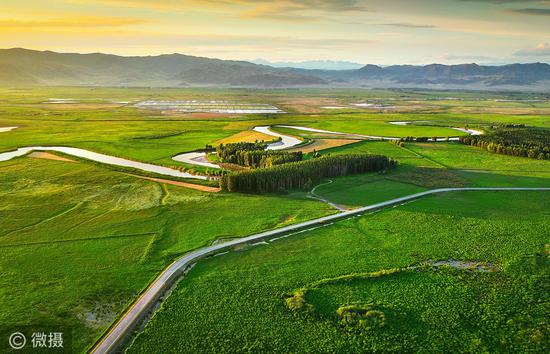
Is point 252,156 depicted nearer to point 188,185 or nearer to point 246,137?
point 188,185

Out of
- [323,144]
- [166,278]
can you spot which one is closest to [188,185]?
[166,278]

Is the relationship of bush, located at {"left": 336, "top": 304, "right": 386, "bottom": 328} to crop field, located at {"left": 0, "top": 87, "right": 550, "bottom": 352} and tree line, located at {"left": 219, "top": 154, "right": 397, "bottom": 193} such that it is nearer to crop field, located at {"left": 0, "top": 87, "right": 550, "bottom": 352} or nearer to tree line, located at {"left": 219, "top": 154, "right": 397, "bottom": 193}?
crop field, located at {"left": 0, "top": 87, "right": 550, "bottom": 352}

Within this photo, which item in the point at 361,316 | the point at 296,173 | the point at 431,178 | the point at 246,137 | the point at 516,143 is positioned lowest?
the point at 361,316

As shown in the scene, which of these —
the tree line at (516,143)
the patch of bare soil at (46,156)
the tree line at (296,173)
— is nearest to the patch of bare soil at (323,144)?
the tree line at (296,173)

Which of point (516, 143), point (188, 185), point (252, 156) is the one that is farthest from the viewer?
point (516, 143)

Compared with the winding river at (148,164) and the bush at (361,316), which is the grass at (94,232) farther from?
the bush at (361,316)

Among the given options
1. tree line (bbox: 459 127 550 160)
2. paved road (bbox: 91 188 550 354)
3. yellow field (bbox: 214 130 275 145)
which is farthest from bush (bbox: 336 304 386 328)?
tree line (bbox: 459 127 550 160)

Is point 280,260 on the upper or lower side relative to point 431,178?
lower
